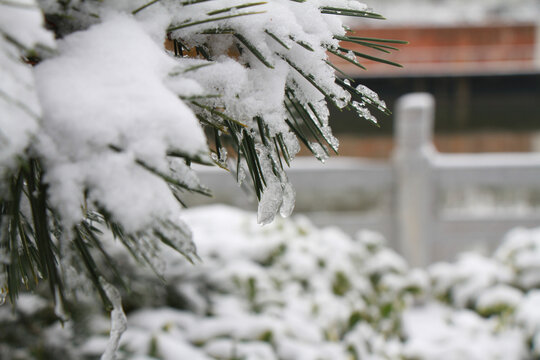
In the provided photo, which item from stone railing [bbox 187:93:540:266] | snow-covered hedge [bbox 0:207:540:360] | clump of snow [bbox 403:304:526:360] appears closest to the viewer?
snow-covered hedge [bbox 0:207:540:360]

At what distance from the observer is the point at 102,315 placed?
1.35 metres

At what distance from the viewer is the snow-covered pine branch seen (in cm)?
27

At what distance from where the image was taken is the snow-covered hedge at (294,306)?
1261 mm

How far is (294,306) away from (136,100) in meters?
1.53

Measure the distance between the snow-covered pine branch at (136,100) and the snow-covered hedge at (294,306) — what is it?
0.77m

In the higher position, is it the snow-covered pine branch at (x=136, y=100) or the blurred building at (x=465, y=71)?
the snow-covered pine branch at (x=136, y=100)

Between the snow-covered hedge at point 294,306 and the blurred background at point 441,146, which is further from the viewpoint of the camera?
the blurred background at point 441,146

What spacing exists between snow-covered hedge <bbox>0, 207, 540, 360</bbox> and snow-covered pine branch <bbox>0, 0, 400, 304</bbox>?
77 centimetres

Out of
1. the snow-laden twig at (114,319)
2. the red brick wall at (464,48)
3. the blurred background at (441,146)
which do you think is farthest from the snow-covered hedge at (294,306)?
the red brick wall at (464,48)

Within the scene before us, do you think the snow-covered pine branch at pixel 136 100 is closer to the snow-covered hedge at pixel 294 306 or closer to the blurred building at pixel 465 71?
the snow-covered hedge at pixel 294 306

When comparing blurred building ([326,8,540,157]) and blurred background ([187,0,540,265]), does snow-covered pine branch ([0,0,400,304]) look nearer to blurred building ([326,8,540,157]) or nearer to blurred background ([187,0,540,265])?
blurred background ([187,0,540,265])

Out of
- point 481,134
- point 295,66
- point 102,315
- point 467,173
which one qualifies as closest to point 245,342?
point 102,315

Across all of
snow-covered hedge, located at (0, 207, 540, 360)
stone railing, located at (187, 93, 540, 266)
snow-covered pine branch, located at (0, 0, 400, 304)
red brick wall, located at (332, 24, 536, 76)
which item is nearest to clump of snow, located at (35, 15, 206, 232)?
snow-covered pine branch, located at (0, 0, 400, 304)

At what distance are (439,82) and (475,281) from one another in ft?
34.0
